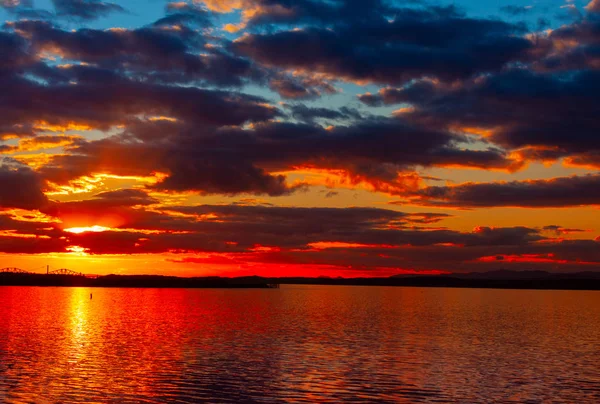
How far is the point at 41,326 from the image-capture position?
10656cm

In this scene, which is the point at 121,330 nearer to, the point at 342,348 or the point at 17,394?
the point at 342,348

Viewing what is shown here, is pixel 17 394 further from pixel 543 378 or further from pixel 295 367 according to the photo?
pixel 543 378

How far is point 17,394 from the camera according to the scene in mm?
46312

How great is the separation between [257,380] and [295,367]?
7335 millimetres

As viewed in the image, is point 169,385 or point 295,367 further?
point 295,367

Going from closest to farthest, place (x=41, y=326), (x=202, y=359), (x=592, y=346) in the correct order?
(x=202, y=359), (x=592, y=346), (x=41, y=326)

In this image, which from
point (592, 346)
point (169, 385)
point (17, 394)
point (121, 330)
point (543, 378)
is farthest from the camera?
point (121, 330)

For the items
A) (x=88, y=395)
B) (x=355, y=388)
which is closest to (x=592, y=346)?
(x=355, y=388)

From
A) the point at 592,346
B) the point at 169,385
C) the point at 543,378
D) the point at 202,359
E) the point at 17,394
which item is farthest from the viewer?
the point at 592,346

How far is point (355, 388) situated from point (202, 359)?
1987cm

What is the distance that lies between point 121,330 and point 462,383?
60225 millimetres

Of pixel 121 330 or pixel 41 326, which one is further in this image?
pixel 41 326

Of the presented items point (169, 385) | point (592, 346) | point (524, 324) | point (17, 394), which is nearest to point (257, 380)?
point (169, 385)

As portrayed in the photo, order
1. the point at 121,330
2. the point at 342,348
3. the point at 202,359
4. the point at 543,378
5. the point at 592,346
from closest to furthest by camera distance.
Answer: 1. the point at 543,378
2. the point at 202,359
3. the point at 342,348
4. the point at 592,346
5. the point at 121,330
